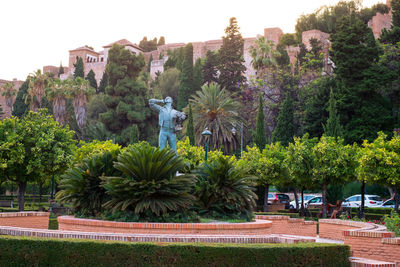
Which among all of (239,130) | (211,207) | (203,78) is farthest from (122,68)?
(211,207)

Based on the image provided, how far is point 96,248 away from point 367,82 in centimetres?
3763

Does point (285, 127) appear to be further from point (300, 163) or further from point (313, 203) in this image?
point (300, 163)

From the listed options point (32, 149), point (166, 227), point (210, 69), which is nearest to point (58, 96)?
point (210, 69)

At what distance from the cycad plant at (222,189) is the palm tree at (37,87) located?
47860mm

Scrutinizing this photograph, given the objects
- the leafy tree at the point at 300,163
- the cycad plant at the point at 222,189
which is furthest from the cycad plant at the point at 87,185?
the leafy tree at the point at 300,163

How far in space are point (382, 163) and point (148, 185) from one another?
12.9 metres

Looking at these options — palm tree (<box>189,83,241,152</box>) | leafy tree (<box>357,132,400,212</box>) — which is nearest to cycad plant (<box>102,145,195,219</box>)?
leafy tree (<box>357,132,400,212</box>)

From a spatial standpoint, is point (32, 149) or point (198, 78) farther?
point (198, 78)

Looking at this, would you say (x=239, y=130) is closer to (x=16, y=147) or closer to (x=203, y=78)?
(x=203, y=78)

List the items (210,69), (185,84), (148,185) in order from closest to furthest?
(148,185)
(185,84)
(210,69)

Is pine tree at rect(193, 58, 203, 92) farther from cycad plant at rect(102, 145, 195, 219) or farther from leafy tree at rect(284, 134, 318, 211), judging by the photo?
cycad plant at rect(102, 145, 195, 219)

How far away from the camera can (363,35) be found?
1725 inches

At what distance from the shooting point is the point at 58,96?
5575cm

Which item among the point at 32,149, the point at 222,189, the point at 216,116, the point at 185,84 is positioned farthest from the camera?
the point at 185,84
